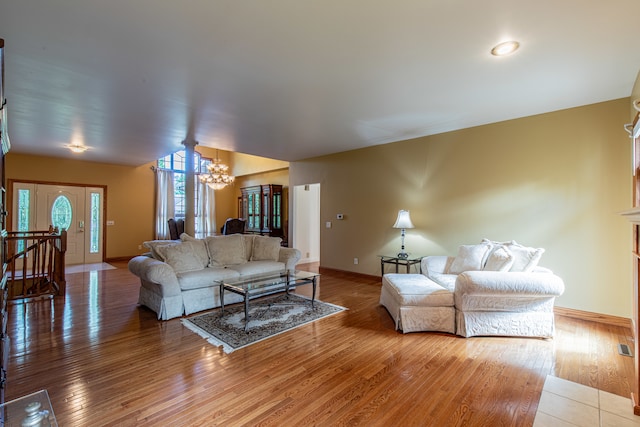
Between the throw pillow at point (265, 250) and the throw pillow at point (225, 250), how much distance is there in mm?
218

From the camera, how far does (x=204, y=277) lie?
12.8 feet

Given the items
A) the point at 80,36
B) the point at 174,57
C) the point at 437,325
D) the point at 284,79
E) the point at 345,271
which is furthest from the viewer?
the point at 345,271

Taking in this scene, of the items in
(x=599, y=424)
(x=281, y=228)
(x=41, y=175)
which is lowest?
(x=599, y=424)

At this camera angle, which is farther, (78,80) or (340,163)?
(340,163)

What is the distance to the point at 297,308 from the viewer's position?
3.94 metres

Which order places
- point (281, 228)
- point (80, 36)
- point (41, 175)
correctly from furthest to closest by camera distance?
point (281, 228) → point (41, 175) → point (80, 36)

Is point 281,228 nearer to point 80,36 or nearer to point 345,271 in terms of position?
point 345,271

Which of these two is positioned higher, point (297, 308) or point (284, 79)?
point (284, 79)

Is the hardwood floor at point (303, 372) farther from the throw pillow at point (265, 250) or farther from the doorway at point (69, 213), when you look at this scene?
the doorway at point (69, 213)

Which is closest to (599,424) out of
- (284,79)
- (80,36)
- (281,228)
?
(284,79)

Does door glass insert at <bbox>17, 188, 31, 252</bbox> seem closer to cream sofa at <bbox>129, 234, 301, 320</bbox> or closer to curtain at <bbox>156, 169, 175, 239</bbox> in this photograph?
curtain at <bbox>156, 169, 175, 239</bbox>

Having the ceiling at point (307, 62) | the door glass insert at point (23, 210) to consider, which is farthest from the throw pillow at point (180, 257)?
the door glass insert at point (23, 210)

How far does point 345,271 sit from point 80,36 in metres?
5.36

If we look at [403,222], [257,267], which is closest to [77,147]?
[257,267]
